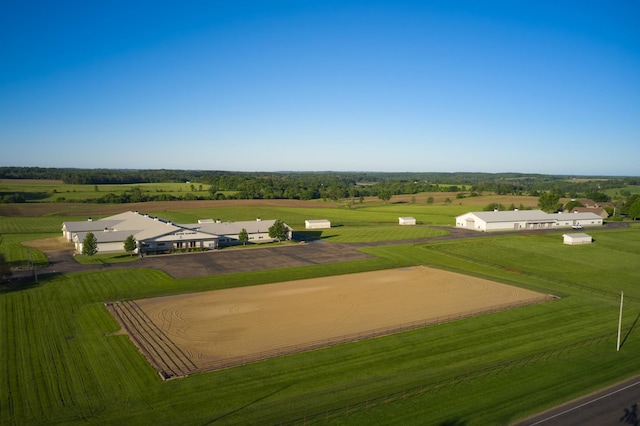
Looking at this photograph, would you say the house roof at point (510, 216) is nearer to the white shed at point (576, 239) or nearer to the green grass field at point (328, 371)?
the white shed at point (576, 239)

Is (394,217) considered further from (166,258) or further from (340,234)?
(166,258)

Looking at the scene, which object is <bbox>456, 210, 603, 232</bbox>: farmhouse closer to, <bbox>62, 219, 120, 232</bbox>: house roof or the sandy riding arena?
the sandy riding arena

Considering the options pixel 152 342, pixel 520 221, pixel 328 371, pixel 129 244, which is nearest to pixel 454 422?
pixel 328 371

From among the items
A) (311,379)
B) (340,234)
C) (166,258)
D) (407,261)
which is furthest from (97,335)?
(340,234)

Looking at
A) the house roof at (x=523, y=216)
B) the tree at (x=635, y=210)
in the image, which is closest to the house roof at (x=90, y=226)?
the house roof at (x=523, y=216)

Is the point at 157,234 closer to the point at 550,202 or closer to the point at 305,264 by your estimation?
the point at 305,264
